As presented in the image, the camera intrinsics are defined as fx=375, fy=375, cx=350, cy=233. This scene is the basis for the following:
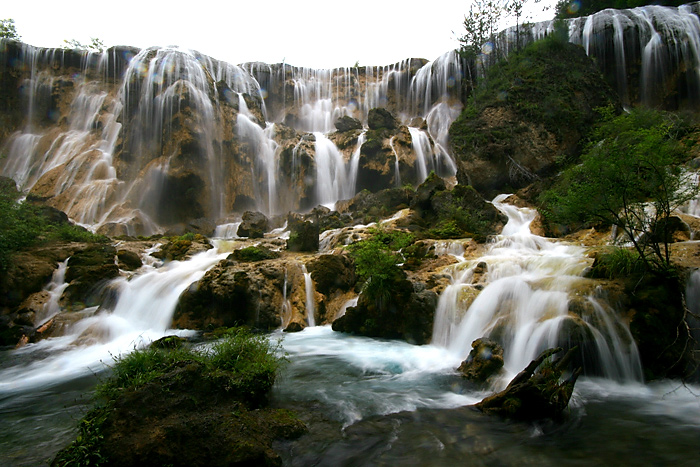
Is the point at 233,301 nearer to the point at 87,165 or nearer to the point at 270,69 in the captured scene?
the point at 87,165

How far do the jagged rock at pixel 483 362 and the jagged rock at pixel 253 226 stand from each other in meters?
17.2

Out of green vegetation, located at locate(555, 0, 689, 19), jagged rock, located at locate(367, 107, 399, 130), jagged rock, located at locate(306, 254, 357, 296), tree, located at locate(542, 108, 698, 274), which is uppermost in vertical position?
green vegetation, located at locate(555, 0, 689, 19)

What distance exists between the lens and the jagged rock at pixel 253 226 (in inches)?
883

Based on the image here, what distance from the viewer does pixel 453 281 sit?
11133mm

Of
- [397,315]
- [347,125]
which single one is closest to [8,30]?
[347,125]

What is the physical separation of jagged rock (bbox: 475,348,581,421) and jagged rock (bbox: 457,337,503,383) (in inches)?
54.1

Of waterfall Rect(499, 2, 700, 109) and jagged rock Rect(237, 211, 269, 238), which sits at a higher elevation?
waterfall Rect(499, 2, 700, 109)

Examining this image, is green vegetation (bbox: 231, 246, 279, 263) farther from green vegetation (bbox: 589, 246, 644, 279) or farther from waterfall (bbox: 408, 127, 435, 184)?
waterfall (bbox: 408, 127, 435, 184)

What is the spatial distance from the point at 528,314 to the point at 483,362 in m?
1.86

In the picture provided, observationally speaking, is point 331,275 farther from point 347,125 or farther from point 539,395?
point 347,125

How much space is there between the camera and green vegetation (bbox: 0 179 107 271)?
13547mm

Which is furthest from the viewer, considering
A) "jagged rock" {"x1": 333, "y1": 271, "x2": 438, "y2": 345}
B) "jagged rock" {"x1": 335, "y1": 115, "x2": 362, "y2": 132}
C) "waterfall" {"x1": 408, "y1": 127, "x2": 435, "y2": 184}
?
"jagged rock" {"x1": 335, "y1": 115, "x2": 362, "y2": 132}

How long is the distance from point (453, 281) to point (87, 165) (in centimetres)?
3102

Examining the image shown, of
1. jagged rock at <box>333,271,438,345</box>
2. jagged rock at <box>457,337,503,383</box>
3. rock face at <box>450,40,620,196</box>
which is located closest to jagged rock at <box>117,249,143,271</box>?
jagged rock at <box>333,271,438,345</box>
